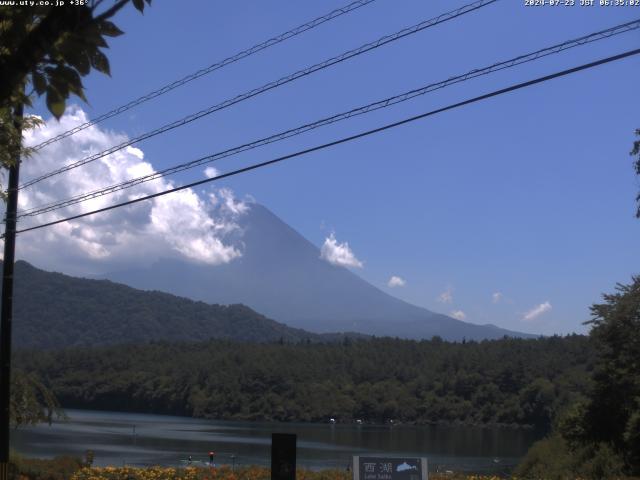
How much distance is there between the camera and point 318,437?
248 ft

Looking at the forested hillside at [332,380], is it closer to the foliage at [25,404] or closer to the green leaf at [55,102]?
the foliage at [25,404]

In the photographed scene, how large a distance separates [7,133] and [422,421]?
96229 mm

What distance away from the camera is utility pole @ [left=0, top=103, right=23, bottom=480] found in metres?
15.8

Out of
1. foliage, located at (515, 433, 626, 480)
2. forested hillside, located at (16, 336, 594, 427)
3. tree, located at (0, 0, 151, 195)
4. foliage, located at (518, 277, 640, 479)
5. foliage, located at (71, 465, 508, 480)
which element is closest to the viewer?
tree, located at (0, 0, 151, 195)

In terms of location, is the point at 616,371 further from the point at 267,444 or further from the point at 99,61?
the point at 267,444

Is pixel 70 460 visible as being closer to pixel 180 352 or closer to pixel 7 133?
pixel 7 133

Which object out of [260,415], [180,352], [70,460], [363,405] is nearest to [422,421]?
[363,405]

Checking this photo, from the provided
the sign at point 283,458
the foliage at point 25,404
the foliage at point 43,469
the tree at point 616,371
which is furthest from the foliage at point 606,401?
the sign at point 283,458

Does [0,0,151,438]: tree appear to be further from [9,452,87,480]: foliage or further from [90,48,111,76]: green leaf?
[9,452,87,480]: foliage

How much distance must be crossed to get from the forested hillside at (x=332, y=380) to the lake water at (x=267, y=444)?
620 cm

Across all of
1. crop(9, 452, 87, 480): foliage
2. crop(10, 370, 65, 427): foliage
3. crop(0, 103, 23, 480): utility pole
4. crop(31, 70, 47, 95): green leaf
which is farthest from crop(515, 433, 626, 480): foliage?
crop(31, 70, 47, 95): green leaf

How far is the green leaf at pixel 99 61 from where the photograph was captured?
3906 millimetres

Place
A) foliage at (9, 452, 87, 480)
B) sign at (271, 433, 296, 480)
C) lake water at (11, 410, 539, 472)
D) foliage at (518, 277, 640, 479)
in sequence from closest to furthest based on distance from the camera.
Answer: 1. sign at (271, 433, 296, 480)
2. foliage at (9, 452, 87, 480)
3. foliage at (518, 277, 640, 479)
4. lake water at (11, 410, 539, 472)

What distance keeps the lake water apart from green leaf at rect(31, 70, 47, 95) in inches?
1292
